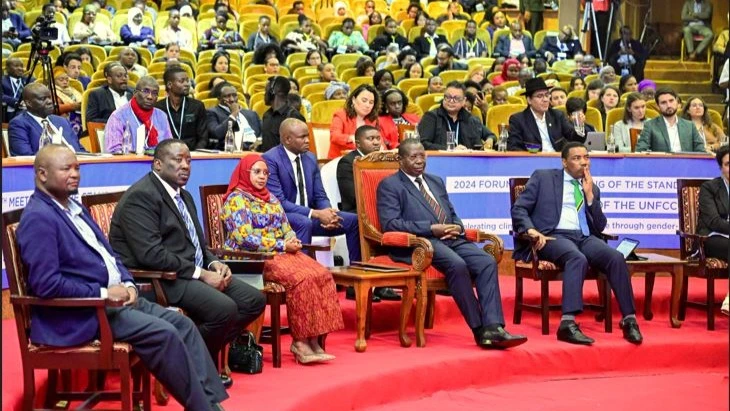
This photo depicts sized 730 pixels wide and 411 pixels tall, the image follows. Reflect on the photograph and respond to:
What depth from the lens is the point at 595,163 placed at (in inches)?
344

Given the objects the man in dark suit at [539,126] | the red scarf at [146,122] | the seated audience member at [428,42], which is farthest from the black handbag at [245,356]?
the seated audience member at [428,42]

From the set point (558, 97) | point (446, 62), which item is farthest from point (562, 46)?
point (558, 97)

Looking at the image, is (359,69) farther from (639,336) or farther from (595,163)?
(639,336)

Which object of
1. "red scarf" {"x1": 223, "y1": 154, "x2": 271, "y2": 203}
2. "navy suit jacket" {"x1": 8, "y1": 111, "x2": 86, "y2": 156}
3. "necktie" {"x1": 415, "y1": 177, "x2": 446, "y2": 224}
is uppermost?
"navy suit jacket" {"x1": 8, "y1": 111, "x2": 86, "y2": 156}

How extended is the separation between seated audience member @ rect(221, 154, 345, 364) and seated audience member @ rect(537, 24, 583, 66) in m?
12.6

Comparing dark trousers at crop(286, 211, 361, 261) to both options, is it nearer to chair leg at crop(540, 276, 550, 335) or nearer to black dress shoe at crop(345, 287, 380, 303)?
black dress shoe at crop(345, 287, 380, 303)

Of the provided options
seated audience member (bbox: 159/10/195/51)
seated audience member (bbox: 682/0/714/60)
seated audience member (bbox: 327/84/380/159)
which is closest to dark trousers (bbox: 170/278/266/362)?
seated audience member (bbox: 327/84/380/159)

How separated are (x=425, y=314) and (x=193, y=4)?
12.5 metres

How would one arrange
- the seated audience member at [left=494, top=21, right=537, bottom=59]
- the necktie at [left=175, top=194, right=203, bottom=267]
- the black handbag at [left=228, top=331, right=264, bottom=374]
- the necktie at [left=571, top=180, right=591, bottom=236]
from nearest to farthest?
1. the necktie at [left=175, top=194, right=203, bottom=267]
2. the black handbag at [left=228, top=331, right=264, bottom=374]
3. the necktie at [left=571, top=180, right=591, bottom=236]
4. the seated audience member at [left=494, top=21, right=537, bottom=59]

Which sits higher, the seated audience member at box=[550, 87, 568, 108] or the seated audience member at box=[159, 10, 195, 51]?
the seated audience member at box=[159, 10, 195, 51]

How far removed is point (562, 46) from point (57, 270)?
1478cm

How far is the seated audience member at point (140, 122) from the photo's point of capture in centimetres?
793

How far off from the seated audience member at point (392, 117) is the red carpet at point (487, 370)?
1541 mm

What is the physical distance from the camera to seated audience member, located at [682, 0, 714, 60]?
57.4ft
